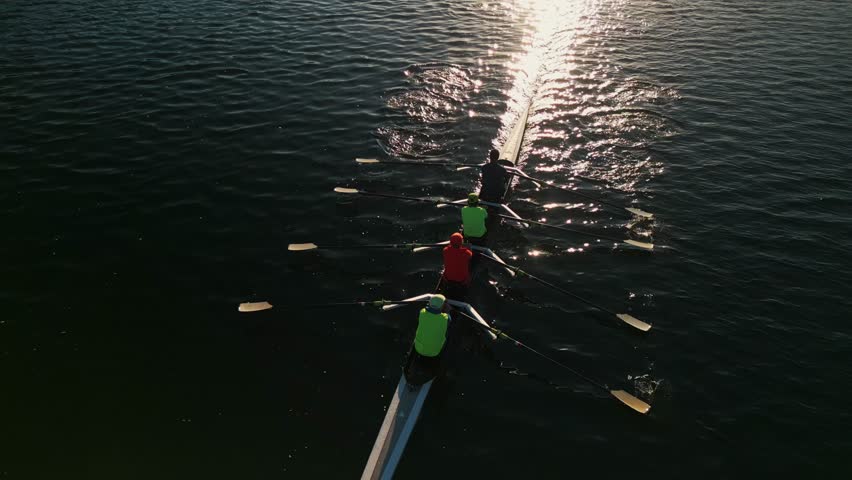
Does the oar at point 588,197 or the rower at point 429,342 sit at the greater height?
the oar at point 588,197

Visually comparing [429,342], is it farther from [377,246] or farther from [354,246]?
[354,246]

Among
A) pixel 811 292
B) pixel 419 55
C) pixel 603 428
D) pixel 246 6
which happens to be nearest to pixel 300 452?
pixel 603 428

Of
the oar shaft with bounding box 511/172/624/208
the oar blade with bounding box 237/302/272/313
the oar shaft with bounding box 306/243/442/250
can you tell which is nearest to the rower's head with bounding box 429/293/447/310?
the oar shaft with bounding box 306/243/442/250

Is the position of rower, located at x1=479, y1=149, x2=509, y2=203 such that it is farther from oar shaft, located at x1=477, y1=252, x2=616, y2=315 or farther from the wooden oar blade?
the wooden oar blade

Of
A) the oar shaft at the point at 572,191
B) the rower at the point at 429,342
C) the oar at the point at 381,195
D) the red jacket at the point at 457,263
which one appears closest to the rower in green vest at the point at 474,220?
the oar at the point at 381,195

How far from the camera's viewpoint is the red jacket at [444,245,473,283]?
599 inches

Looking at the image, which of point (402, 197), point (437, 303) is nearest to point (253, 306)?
point (437, 303)

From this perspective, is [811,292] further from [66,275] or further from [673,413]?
[66,275]

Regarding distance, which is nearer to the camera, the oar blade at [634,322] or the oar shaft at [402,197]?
the oar blade at [634,322]

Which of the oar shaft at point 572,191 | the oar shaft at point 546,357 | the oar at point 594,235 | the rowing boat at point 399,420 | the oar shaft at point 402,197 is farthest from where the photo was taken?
the oar shaft at point 572,191

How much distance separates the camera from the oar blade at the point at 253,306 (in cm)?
1564

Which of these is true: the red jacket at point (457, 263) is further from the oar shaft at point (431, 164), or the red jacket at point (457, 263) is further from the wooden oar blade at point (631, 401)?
the oar shaft at point (431, 164)

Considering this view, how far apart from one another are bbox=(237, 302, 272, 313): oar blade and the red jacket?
6011 mm

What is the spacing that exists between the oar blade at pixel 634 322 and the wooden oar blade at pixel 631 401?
270 cm
